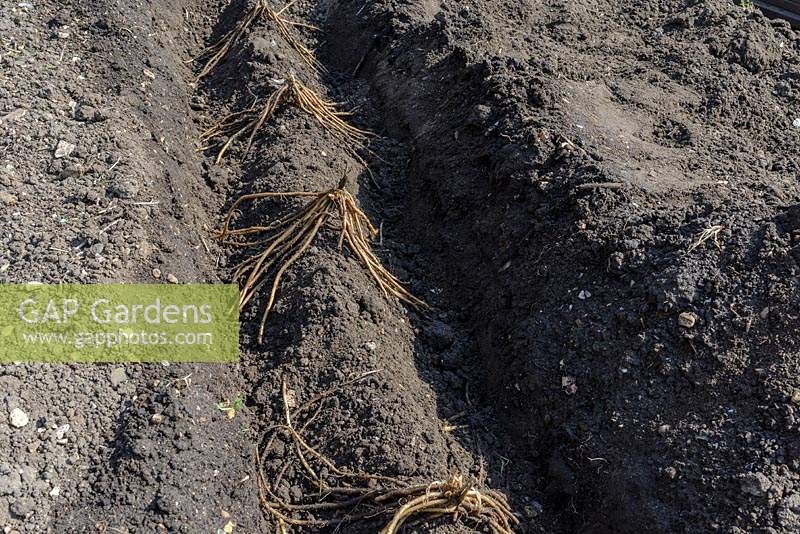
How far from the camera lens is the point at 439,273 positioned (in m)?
4.30

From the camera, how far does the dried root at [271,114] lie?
4859mm

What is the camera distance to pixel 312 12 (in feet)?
20.5

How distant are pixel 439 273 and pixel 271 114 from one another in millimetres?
1566

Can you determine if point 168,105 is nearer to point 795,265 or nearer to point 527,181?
point 527,181

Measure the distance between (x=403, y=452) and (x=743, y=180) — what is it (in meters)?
2.38

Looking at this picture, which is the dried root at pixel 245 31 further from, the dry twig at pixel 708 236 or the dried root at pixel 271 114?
the dry twig at pixel 708 236

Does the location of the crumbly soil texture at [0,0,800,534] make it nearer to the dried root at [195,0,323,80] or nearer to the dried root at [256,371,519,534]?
the dried root at [256,371,519,534]

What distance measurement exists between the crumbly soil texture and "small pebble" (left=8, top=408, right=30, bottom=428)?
0.01m

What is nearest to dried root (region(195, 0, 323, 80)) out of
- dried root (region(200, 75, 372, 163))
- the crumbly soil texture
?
the crumbly soil texture

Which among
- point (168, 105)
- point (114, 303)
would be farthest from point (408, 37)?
point (114, 303)

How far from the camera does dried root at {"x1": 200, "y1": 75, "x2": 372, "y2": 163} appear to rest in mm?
4859

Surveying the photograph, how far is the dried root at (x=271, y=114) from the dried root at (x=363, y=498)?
2138 mm
